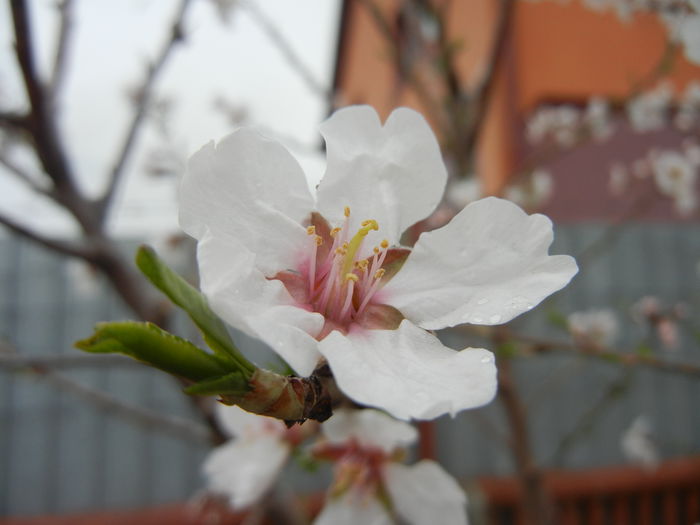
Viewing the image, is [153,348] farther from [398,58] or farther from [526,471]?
[398,58]

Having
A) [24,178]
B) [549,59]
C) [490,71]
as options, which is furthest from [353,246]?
[549,59]

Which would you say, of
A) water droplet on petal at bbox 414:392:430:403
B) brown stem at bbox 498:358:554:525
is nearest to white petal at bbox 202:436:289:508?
water droplet on petal at bbox 414:392:430:403

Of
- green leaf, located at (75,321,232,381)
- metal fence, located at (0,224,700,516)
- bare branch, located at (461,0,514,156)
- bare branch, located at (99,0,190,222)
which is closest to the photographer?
green leaf, located at (75,321,232,381)

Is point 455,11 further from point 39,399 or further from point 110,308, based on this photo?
point 39,399

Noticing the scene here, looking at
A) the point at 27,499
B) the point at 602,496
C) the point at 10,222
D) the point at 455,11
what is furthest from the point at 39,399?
the point at 455,11

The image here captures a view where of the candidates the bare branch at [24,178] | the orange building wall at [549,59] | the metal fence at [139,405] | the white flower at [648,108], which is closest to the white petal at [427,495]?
the bare branch at [24,178]

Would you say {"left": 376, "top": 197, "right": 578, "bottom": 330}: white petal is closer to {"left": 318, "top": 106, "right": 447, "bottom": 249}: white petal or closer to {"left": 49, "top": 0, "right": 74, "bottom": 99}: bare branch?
{"left": 318, "top": 106, "right": 447, "bottom": 249}: white petal
